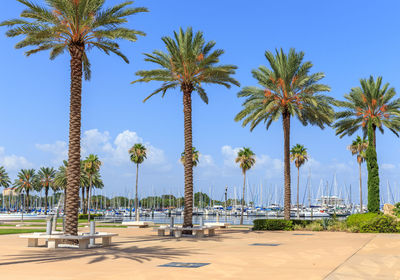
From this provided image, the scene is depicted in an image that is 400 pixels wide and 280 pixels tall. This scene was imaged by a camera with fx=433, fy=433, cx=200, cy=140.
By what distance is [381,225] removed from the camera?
31.1 m

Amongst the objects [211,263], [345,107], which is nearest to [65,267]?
[211,263]

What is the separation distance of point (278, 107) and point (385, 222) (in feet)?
38.5

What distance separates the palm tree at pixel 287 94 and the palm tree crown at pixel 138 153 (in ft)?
152

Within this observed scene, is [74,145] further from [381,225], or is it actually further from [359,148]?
[359,148]

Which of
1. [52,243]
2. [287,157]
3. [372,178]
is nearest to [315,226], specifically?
[287,157]

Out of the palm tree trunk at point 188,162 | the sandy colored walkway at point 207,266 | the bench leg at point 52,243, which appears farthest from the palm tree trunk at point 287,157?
the bench leg at point 52,243

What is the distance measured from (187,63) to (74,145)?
423 inches

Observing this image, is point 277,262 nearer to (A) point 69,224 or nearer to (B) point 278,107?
(A) point 69,224

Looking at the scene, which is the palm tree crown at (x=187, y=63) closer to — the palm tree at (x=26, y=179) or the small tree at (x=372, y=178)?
the small tree at (x=372, y=178)

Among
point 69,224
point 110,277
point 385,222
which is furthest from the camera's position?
point 385,222

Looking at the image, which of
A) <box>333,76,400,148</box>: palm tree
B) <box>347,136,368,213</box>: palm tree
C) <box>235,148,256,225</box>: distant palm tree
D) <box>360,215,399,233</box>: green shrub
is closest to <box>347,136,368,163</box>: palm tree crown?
<box>347,136,368,213</box>: palm tree

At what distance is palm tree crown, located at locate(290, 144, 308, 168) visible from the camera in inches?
3209

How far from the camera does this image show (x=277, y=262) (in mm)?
13680

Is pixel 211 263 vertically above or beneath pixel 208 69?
beneath
